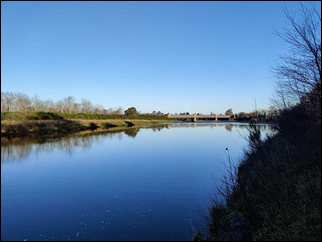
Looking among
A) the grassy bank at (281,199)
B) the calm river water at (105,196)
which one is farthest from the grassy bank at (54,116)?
the grassy bank at (281,199)

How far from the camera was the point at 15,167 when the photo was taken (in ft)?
71.7

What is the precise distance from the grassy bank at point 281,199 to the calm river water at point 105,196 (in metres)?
1.50

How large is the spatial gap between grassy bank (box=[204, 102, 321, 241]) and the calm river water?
4.92 feet

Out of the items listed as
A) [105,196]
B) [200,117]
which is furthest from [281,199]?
[200,117]

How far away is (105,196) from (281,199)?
820 centimetres

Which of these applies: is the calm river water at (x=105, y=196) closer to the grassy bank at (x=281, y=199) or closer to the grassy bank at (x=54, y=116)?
the grassy bank at (x=281, y=199)

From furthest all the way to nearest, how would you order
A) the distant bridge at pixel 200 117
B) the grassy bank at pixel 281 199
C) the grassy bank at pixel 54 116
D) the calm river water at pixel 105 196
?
1. the distant bridge at pixel 200 117
2. the grassy bank at pixel 54 116
3. the calm river water at pixel 105 196
4. the grassy bank at pixel 281 199

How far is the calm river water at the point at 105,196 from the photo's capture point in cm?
1077

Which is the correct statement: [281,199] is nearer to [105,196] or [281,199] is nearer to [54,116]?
[105,196]

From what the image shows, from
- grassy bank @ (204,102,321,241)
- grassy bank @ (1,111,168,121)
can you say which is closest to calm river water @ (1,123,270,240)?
grassy bank @ (204,102,321,241)

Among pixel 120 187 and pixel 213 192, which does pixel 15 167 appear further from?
pixel 213 192

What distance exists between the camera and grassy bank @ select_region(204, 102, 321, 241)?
8000 millimetres

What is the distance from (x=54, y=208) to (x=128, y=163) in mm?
11710

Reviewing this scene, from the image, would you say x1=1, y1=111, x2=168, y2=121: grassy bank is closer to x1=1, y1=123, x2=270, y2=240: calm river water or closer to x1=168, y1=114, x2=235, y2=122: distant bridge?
x1=168, y1=114, x2=235, y2=122: distant bridge
